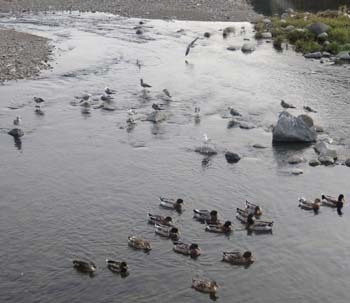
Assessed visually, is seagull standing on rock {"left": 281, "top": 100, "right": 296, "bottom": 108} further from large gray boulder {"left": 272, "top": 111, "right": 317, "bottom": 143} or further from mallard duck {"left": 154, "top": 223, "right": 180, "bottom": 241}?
mallard duck {"left": 154, "top": 223, "right": 180, "bottom": 241}

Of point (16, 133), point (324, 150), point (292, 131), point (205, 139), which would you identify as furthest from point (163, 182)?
point (16, 133)

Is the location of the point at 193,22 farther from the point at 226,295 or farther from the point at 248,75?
the point at 226,295

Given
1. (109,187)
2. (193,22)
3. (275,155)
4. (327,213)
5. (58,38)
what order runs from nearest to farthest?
(327,213), (109,187), (275,155), (58,38), (193,22)

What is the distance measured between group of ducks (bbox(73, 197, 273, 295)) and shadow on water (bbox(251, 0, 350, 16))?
56.0 metres

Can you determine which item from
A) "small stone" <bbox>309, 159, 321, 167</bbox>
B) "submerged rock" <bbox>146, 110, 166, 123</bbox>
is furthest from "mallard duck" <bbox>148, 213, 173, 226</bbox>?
"submerged rock" <bbox>146, 110, 166, 123</bbox>

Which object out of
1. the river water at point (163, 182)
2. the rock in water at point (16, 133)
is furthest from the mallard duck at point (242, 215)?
the rock in water at point (16, 133)

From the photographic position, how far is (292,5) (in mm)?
83375

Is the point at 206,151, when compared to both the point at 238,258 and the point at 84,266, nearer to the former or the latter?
the point at 238,258

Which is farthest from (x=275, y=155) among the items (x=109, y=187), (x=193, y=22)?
(x=193, y=22)

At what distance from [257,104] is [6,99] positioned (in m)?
17.5

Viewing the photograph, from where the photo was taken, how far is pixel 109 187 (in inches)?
1133

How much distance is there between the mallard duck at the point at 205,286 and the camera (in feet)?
68.1

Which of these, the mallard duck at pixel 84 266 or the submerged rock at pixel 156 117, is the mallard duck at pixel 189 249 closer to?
the mallard duck at pixel 84 266

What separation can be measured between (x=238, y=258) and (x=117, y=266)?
455 cm
